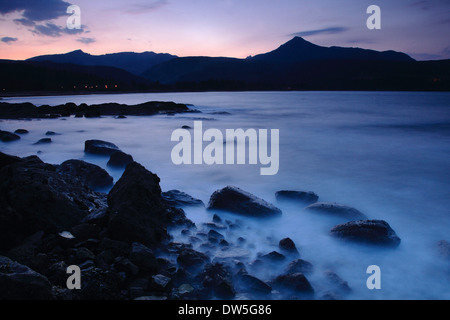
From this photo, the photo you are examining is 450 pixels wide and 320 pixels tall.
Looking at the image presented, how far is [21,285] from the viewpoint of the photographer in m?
2.25

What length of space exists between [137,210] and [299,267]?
197cm

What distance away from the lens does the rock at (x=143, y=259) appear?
2949 millimetres

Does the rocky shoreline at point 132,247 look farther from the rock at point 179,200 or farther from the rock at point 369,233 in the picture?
the rock at point 179,200

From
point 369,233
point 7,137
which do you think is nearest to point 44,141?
point 7,137

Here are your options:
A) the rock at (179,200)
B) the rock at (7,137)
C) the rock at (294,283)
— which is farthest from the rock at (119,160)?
the rock at (7,137)

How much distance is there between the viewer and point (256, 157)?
9719 mm

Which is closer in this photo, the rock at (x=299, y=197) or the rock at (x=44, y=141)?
the rock at (x=299, y=197)

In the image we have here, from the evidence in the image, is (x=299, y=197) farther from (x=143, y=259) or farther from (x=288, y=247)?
(x=143, y=259)

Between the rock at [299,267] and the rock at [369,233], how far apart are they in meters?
0.90

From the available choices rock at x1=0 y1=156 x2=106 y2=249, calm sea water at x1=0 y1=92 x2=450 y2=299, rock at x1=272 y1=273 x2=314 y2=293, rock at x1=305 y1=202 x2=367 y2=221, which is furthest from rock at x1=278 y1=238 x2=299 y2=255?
rock at x1=0 y1=156 x2=106 y2=249
